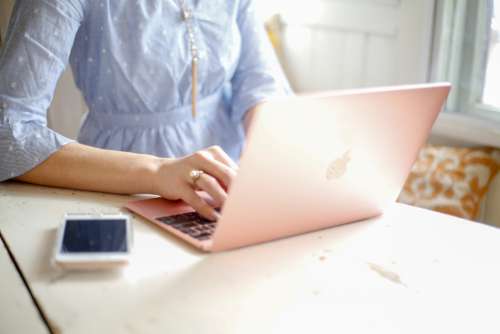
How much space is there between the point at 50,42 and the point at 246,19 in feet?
1.65

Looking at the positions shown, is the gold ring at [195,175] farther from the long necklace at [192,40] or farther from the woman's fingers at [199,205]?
the long necklace at [192,40]

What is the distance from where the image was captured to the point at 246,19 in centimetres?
147

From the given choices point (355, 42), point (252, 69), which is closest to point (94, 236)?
point (252, 69)

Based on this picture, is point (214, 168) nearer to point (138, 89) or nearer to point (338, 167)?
point (338, 167)

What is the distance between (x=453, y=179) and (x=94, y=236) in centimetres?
114

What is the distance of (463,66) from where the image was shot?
1.76 meters

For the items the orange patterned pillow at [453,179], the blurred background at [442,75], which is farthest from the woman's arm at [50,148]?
the orange patterned pillow at [453,179]

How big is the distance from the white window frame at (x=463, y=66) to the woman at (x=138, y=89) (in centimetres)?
52

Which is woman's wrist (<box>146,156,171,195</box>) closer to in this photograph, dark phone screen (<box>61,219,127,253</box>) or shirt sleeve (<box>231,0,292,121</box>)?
dark phone screen (<box>61,219,127,253</box>)

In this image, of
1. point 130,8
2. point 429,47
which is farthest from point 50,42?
Result: point 429,47

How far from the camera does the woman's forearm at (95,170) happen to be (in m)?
1.02

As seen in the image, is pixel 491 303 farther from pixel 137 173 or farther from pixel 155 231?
pixel 137 173

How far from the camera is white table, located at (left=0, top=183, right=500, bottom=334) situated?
0.69 metres

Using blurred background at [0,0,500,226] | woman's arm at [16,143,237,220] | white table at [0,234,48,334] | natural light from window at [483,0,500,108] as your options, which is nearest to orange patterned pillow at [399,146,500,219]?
blurred background at [0,0,500,226]
